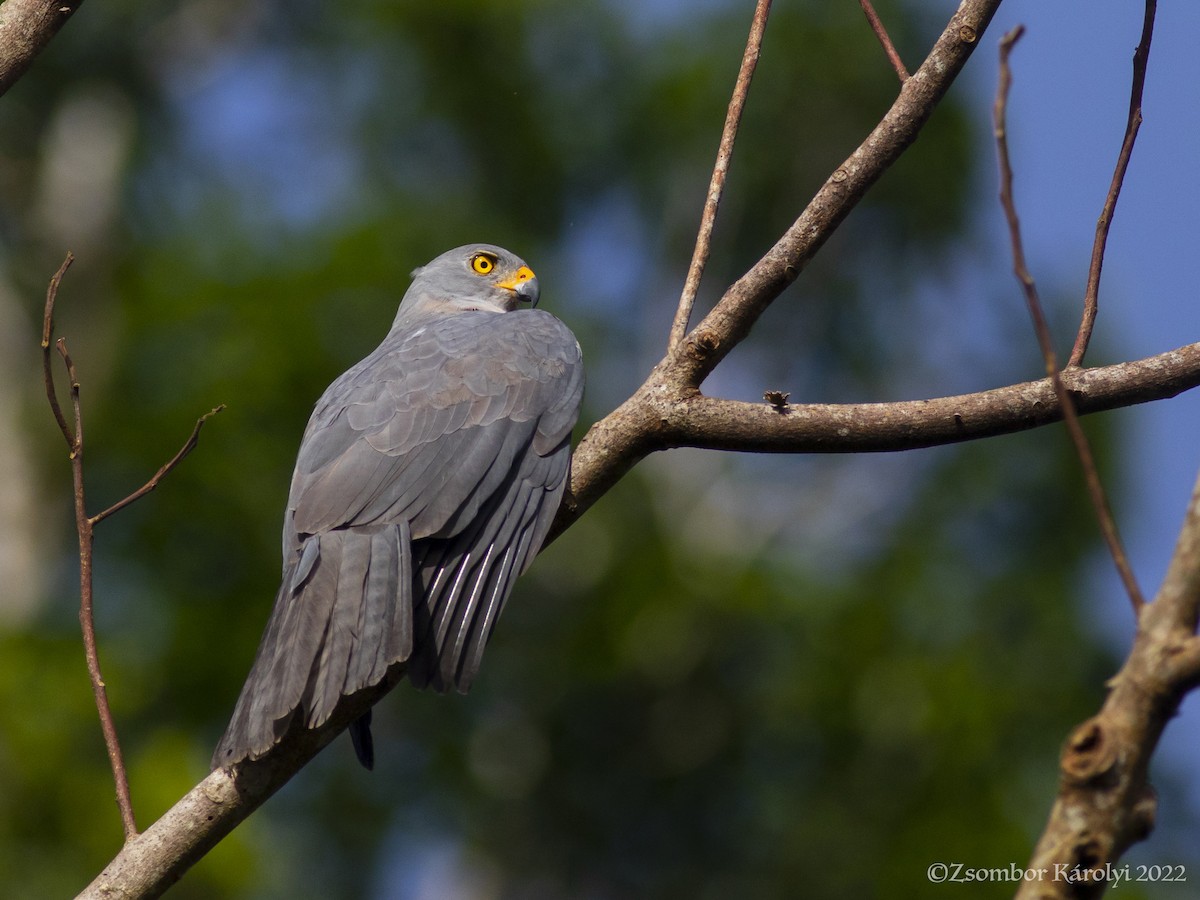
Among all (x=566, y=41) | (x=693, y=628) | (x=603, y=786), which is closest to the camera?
(x=693, y=628)

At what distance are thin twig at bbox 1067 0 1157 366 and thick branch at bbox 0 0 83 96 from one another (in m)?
2.43

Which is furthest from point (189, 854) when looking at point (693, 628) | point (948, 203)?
point (948, 203)

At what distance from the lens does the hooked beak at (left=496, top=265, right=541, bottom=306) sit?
547 cm

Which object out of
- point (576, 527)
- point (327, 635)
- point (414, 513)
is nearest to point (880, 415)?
point (414, 513)

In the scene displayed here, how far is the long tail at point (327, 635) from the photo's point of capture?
2902 mm

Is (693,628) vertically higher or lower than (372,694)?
lower

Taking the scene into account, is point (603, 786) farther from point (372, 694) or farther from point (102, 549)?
point (372, 694)

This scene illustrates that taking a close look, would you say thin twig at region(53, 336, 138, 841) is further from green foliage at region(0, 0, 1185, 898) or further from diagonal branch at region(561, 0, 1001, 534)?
green foliage at region(0, 0, 1185, 898)

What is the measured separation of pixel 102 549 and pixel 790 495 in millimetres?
7294

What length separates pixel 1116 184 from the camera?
3193 millimetres

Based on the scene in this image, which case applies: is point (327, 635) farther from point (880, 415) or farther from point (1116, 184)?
point (1116, 184)

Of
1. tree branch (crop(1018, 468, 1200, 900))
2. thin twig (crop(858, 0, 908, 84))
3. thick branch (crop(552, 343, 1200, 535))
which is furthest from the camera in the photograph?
thin twig (crop(858, 0, 908, 84))

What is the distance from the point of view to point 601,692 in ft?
39.4

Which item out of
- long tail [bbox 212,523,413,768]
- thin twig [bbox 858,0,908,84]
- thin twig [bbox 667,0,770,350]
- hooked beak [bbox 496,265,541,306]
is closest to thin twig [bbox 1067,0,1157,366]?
thin twig [bbox 858,0,908,84]
